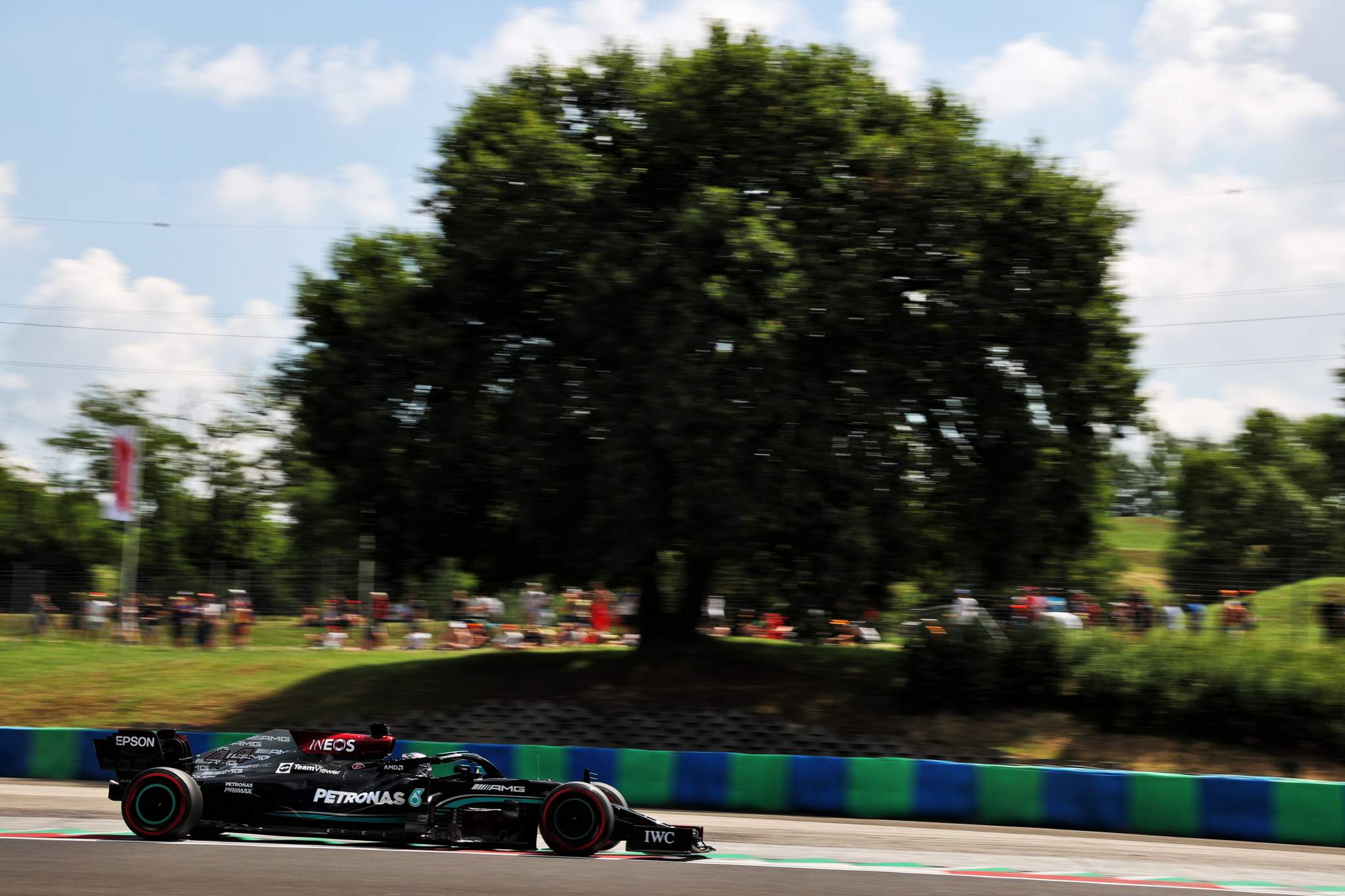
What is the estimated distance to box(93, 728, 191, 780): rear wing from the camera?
12195 mm

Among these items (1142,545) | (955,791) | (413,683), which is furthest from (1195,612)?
(1142,545)

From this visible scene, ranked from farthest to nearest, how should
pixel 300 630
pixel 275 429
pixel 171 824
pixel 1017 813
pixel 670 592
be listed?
pixel 275 429
pixel 300 630
pixel 670 592
pixel 1017 813
pixel 171 824

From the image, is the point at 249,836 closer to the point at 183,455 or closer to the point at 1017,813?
the point at 1017,813

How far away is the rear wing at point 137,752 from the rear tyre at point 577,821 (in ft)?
11.8

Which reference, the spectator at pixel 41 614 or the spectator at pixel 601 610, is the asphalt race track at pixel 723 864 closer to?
the spectator at pixel 601 610

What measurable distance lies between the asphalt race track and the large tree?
8.05 meters

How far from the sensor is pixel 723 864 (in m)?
11.7

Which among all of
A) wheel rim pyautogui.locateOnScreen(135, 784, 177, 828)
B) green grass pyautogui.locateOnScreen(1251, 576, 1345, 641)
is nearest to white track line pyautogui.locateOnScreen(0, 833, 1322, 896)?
wheel rim pyautogui.locateOnScreen(135, 784, 177, 828)

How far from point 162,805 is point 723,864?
5.20 meters

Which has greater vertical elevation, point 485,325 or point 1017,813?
point 485,325

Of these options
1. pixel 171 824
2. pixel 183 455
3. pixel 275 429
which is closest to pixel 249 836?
pixel 171 824

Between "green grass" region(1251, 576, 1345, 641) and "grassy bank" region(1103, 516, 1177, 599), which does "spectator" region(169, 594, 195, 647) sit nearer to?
"green grass" region(1251, 576, 1345, 641)

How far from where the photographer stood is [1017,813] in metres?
15.7

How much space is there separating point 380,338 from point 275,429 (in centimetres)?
3804
